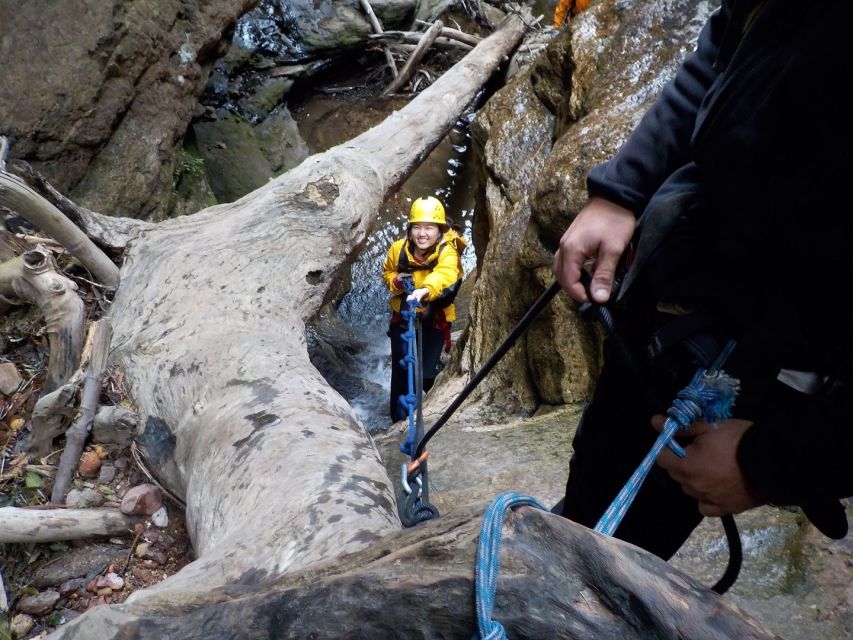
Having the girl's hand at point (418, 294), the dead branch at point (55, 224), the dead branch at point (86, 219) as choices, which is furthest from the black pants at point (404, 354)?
the dead branch at point (55, 224)

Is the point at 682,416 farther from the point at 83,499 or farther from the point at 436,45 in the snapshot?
the point at 436,45

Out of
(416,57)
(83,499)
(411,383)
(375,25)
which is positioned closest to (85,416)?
(83,499)

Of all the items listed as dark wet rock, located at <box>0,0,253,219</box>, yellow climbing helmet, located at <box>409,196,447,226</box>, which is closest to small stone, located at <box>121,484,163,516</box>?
yellow climbing helmet, located at <box>409,196,447,226</box>

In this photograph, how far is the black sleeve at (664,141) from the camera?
4.47ft

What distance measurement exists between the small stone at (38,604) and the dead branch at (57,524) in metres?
0.21

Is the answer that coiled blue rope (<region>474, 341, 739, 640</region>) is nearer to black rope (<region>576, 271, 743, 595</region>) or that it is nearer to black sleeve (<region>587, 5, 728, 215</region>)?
black rope (<region>576, 271, 743, 595</region>)

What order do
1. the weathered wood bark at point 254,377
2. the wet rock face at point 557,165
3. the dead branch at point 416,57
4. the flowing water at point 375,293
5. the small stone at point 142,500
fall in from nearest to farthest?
1. the weathered wood bark at point 254,377
2. the small stone at point 142,500
3. the wet rock face at point 557,165
4. the flowing water at point 375,293
5. the dead branch at point 416,57

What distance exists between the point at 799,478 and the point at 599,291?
551mm

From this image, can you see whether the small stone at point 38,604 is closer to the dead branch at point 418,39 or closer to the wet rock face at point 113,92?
the wet rock face at point 113,92

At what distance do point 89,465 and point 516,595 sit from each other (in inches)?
95.5

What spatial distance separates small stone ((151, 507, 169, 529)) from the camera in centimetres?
258

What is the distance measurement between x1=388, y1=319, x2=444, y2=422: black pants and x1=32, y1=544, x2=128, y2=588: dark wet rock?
124 inches

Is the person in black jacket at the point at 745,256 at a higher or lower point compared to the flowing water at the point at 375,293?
higher

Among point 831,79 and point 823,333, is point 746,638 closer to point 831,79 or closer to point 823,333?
point 823,333
